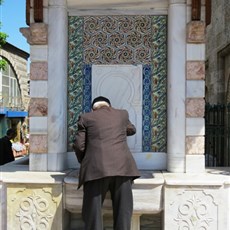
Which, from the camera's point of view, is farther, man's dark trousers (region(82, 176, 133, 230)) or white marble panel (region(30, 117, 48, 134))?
white marble panel (region(30, 117, 48, 134))

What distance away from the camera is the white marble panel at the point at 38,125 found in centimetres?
546

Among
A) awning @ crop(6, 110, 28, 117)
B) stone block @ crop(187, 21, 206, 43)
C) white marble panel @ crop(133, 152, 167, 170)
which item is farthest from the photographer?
awning @ crop(6, 110, 28, 117)

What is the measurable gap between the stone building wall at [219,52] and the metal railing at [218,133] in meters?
2.81

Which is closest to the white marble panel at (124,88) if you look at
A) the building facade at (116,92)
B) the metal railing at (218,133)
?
the building facade at (116,92)

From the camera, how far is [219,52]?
10.8 meters

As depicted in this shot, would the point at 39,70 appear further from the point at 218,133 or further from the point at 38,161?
the point at 218,133

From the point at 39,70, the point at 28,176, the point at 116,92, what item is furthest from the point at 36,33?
the point at 28,176

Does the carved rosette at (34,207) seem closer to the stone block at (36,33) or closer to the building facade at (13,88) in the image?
the stone block at (36,33)

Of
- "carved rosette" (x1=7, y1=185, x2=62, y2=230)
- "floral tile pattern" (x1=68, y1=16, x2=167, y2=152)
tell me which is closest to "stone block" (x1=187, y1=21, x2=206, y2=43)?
"floral tile pattern" (x1=68, y1=16, x2=167, y2=152)

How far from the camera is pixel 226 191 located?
4.70 meters

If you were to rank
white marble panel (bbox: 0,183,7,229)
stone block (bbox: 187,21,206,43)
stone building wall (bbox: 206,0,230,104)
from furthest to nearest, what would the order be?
stone building wall (bbox: 206,0,230,104), stone block (bbox: 187,21,206,43), white marble panel (bbox: 0,183,7,229)

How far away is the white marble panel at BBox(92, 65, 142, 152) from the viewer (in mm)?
5625

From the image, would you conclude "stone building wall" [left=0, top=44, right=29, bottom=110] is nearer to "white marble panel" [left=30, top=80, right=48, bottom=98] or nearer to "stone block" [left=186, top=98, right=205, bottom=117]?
"white marble panel" [left=30, top=80, right=48, bottom=98]

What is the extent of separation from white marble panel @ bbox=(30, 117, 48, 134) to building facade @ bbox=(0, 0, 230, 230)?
1 centimetres
